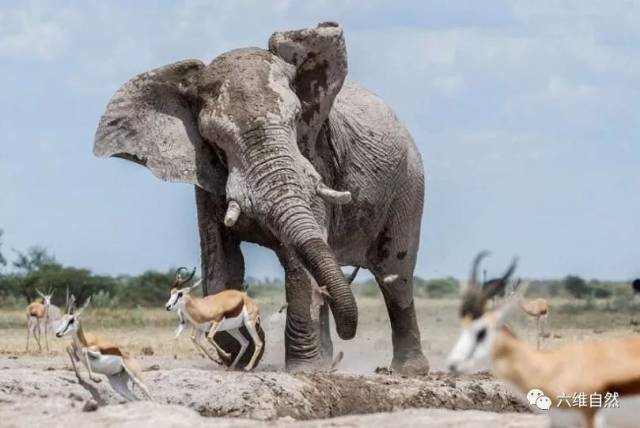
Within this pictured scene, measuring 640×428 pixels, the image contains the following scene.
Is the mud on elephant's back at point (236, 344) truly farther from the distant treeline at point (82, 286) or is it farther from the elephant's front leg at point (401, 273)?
the distant treeline at point (82, 286)

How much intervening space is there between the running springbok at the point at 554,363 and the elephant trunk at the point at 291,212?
6.84m

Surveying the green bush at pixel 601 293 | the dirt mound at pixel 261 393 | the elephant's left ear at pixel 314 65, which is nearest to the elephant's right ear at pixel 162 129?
the elephant's left ear at pixel 314 65

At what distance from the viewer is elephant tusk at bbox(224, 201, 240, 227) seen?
1616cm

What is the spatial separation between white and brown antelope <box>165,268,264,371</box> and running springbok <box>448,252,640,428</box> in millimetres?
7871

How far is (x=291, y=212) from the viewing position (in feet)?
52.5

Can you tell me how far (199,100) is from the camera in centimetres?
1728

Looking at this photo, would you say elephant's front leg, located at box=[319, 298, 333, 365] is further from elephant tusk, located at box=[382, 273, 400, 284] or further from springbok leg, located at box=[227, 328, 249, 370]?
springbok leg, located at box=[227, 328, 249, 370]

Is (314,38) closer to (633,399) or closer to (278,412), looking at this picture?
(278,412)

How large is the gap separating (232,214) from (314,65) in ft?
8.20

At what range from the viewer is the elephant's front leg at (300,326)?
55.2ft

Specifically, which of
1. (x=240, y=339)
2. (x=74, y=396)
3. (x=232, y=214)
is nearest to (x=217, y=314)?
(x=240, y=339)

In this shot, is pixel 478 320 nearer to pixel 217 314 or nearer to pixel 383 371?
pixel 217 314

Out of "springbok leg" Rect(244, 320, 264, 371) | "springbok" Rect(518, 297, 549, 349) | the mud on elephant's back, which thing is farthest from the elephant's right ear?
"springbok" Rect(518, 297, 549, 349)

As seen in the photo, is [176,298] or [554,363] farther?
[176,298]
